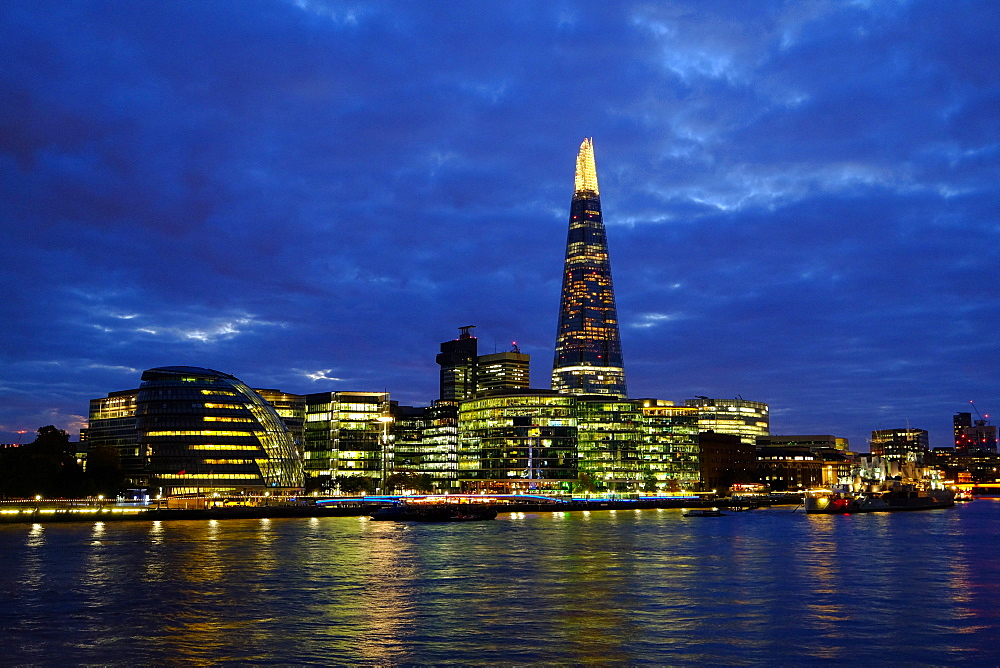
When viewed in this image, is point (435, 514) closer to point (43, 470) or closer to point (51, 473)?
point (51, 473)

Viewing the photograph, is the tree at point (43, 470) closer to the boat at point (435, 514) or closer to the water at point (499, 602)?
→ the boat at point (435, 514)

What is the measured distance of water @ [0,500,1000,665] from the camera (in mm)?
41906

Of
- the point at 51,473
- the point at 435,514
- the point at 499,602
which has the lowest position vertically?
the point at 435,514

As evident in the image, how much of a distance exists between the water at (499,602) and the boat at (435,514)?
A: 220 ft

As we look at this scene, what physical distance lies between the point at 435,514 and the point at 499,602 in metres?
118

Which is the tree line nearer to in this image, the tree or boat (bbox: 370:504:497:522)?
the tree

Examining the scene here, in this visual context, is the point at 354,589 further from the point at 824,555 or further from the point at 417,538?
the point at 417,538

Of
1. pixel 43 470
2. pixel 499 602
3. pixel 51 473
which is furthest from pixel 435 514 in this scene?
pixel 499 602

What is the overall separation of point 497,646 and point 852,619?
19.9 metres

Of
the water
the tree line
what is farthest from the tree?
the water

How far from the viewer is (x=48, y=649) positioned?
4228cm

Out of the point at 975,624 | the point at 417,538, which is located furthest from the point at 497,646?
the point at 417,538

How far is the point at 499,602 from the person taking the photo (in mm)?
56125

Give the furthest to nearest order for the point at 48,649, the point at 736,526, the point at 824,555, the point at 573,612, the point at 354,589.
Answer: the point at 736,526
the point at 824,555
the point at 354,589
the point at 573,612
the point at 48,649
